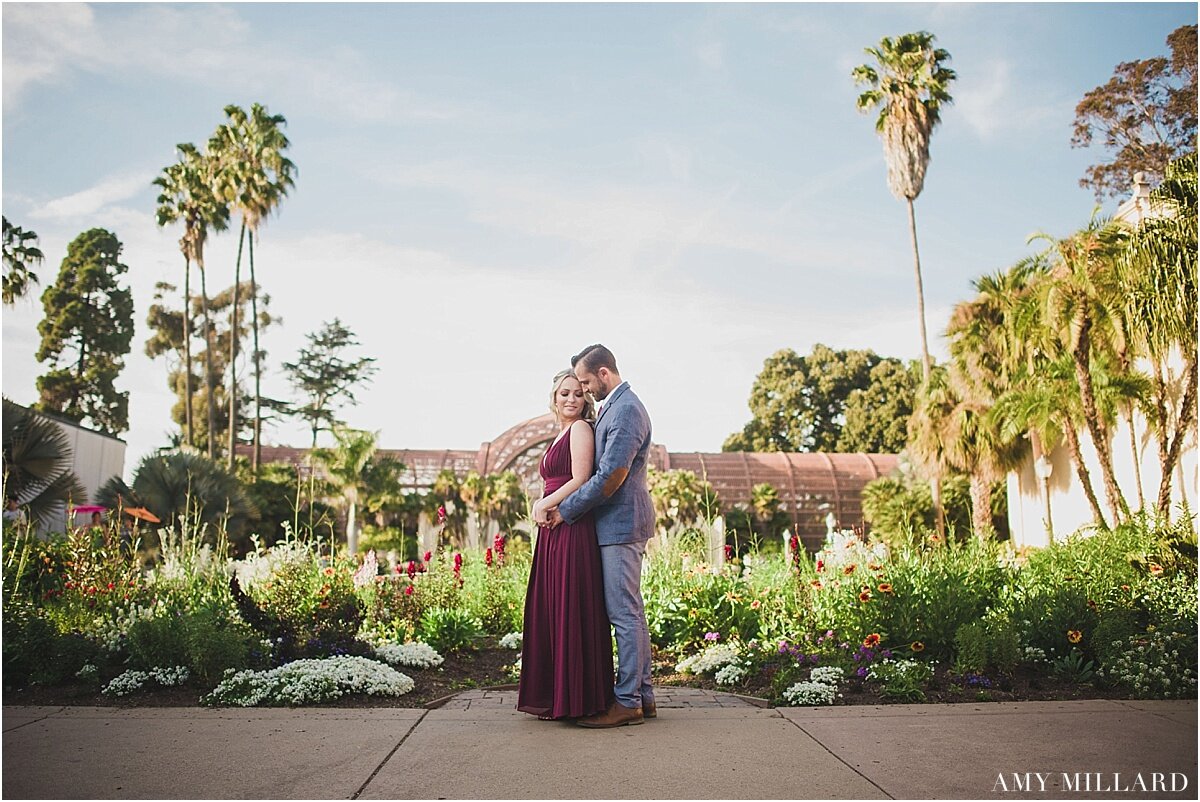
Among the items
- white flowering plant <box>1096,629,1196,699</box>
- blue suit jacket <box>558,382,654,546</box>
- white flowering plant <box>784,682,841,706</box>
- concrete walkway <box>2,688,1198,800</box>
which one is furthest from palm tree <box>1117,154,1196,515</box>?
blue suit jacket <box>558,382,654,546</box>

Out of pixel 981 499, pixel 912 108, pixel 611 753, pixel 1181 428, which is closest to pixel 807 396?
pixel 912 108

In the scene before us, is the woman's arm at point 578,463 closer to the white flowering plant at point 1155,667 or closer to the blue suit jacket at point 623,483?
the blue suit jacket at point 623,483

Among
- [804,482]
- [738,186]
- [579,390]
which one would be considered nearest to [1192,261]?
[738,186]

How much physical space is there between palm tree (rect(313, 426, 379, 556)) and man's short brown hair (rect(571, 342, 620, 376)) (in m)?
20.8

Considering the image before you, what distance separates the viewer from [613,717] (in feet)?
13.1

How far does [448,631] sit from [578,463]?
2.86 meters

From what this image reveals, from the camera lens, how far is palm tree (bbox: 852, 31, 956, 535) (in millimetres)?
20938

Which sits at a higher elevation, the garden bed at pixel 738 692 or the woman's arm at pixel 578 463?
the woman's arm at pixel 578 463

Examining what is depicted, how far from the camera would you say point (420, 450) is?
27.9 meters

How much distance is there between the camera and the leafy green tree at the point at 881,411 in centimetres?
3638

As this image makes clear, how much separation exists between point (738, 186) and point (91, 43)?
647 cm

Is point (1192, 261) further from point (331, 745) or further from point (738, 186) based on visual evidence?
point (331, 745)

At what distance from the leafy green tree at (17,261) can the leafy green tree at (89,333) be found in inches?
502

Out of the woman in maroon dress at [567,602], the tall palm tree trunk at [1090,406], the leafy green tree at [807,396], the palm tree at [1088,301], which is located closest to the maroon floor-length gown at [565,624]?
the woman in maroon dress at [567,602]
